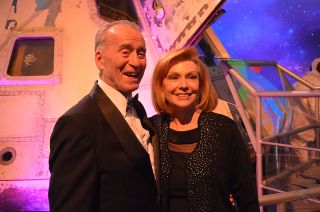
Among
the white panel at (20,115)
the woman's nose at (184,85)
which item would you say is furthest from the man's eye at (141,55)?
the white panel at (20,115)

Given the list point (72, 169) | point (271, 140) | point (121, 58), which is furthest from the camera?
point (271, 140)

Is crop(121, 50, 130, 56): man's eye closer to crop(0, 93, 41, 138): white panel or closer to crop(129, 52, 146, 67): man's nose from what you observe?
crop(129, 52, 146, 67): man's nose

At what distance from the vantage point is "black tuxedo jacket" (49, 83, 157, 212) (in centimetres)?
97

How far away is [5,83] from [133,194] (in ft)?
8.15

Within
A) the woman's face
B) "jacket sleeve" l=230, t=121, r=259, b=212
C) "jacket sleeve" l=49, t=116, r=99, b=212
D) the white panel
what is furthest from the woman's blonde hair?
the white panel

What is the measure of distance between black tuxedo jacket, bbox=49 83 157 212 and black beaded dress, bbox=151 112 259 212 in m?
0.21

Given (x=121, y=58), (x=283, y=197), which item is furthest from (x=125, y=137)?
(x=283, y=197)

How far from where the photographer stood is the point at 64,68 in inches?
121

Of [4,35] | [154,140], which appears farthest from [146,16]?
[154,140]

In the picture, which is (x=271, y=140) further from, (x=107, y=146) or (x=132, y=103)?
(x=107, y=146)

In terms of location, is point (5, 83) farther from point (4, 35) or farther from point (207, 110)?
point (207, 110)

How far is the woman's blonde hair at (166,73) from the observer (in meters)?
1.54

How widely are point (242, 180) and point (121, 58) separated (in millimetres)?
842

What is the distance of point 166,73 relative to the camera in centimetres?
156
